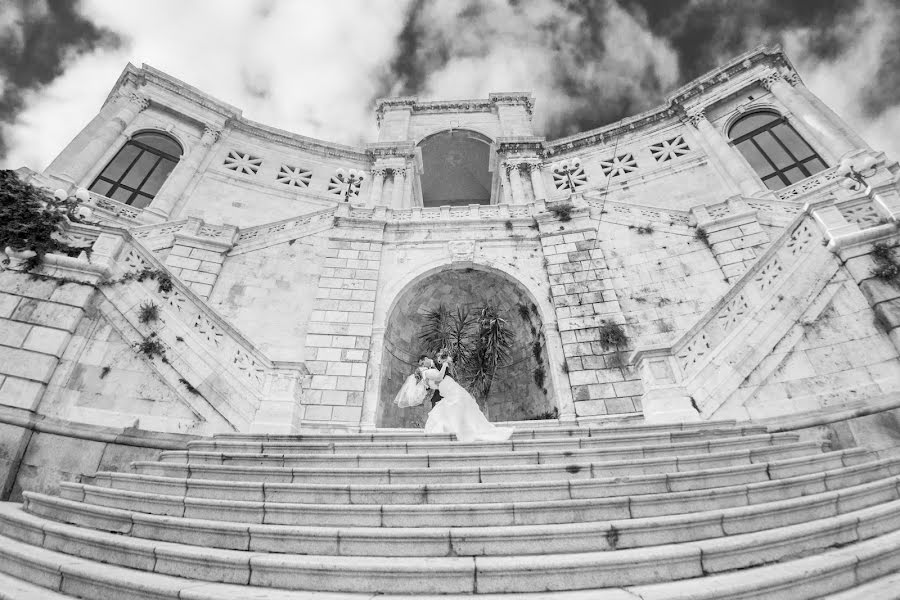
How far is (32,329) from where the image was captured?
6707 millimetres

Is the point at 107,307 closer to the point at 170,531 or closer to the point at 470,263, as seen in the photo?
the point at 170,531

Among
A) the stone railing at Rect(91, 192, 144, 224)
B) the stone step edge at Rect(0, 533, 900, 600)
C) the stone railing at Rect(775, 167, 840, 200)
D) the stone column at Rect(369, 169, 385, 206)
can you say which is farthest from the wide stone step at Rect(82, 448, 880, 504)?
the stone column at Rect(369, 169, 385, 206)

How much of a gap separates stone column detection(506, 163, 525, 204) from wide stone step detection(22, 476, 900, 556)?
18054 mm

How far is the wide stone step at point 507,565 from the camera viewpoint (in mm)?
2719

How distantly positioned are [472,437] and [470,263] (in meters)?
7.76

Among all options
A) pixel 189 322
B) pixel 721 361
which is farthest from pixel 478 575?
pixel 189 322

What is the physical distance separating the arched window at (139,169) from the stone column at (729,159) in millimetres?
27411

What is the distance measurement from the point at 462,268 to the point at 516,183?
10.2 metres

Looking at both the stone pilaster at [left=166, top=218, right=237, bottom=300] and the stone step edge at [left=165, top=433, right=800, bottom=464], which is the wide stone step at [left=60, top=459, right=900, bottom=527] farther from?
the stone pilaster at [left=166, top=218, right=237, bottom=300]

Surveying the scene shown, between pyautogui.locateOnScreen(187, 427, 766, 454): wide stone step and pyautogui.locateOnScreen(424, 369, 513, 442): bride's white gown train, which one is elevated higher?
pyautogui.locateOnScreen(424, 369, 513, 442): bride's white gown train

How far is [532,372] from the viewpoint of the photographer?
481 inches

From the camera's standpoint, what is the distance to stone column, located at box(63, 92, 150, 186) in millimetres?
16812

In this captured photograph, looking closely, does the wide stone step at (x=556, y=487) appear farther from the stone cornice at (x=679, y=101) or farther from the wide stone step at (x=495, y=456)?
the stone cornice at (x=679, y=101)

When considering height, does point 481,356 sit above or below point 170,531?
above
